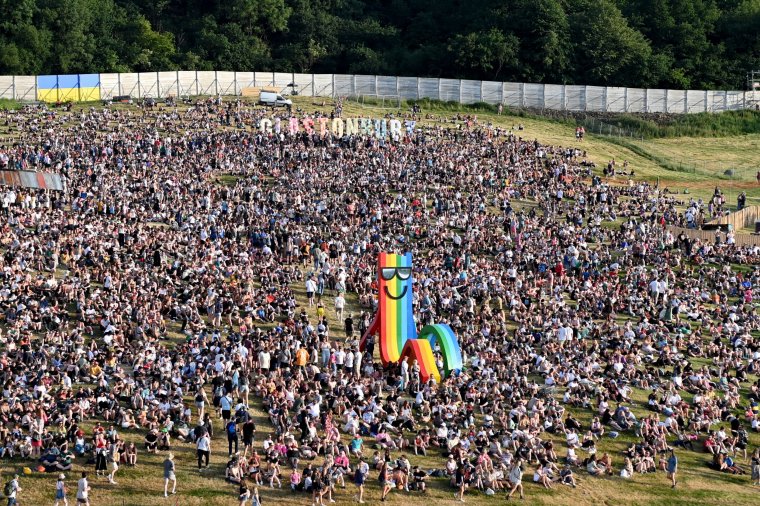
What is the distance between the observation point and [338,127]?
78.4m

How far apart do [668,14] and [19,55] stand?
52.3 m

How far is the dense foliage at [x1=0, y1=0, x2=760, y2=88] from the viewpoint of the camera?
342 feet

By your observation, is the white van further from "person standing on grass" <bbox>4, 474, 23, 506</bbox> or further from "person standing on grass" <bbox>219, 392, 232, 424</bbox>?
"person standing on grass" <bbox>4, 474, 23, 506</bbox>

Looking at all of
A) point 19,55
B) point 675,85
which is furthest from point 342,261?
point 675,85

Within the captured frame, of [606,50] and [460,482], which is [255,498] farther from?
[606,50]

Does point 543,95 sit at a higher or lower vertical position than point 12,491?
higher

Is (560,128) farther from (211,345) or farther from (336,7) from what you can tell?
(211,345)

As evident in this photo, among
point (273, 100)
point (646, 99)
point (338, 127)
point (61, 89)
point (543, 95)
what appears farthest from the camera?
point (646, 99)

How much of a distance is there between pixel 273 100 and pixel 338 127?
1103cm

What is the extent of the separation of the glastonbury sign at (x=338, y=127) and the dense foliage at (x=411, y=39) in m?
28.5

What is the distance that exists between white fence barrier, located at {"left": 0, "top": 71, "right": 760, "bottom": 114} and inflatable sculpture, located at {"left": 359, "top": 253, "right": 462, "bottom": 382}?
174 ft

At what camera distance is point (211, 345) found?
44.5m

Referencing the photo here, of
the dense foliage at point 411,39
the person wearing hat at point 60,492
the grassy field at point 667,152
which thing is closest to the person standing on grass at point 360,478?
the person wearing hat at point 60,492

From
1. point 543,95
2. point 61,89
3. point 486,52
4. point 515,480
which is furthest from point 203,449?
point 486,52
